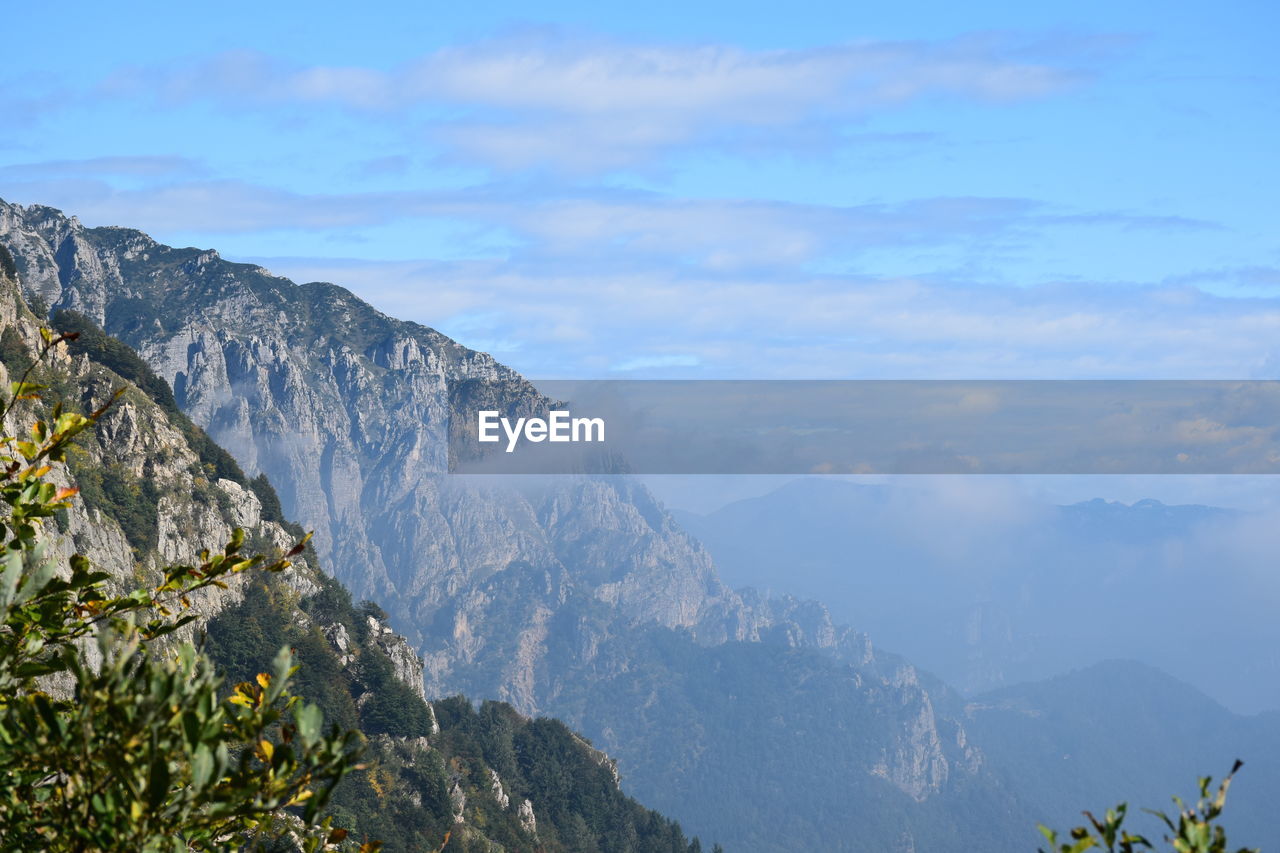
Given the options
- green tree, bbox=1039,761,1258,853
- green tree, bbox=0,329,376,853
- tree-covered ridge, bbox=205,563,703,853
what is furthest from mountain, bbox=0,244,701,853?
green tree, bbox=1039,761,1258,853

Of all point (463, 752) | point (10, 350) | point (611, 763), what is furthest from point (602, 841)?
point (10, 350)

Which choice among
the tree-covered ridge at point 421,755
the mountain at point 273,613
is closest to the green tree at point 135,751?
the mountain at point 273,613

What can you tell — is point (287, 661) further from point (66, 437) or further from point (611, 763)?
point (611, 763)

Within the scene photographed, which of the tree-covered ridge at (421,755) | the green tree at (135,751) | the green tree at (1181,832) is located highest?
the green tree at (135,751)

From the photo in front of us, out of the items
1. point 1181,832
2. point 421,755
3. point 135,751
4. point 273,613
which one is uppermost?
point 135,751

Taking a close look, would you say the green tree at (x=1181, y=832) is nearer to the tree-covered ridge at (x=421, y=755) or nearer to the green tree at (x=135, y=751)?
the green tree at (x=135, y=751)

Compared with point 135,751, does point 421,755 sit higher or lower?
lower

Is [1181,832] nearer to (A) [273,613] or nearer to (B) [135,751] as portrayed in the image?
(B) [135,751]

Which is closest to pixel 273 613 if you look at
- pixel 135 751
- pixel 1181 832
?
pixel 135 751
